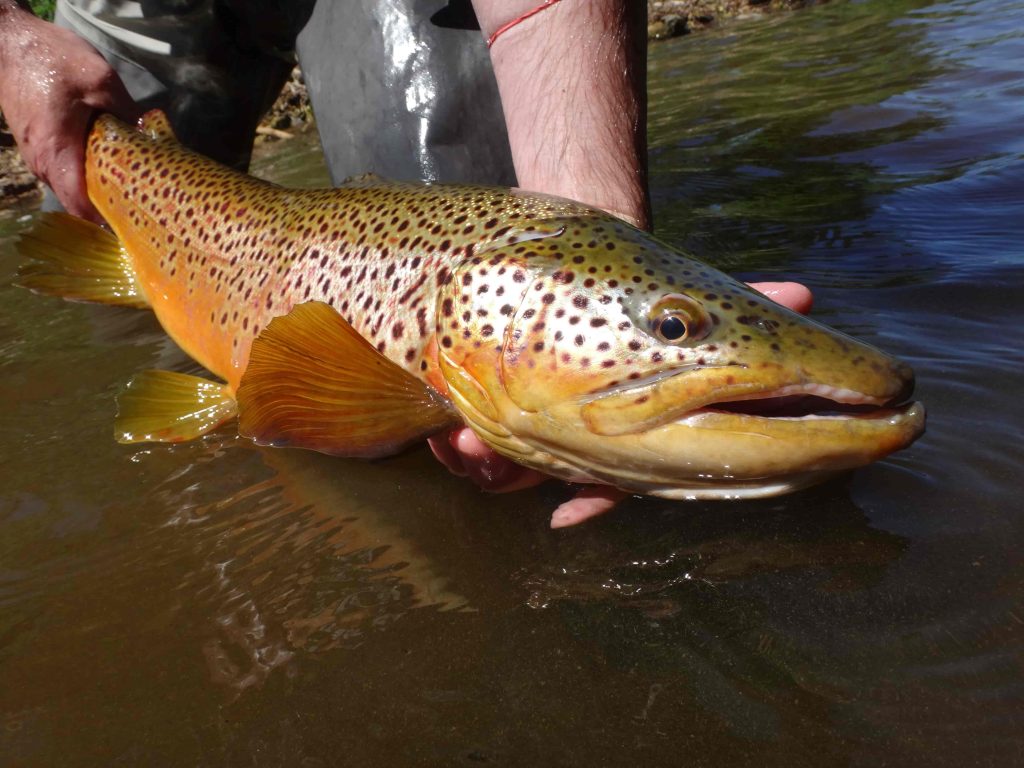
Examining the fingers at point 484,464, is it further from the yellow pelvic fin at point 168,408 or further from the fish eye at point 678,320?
the yellow pelvic fin at point 168,408

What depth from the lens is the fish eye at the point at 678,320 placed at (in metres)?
2.12

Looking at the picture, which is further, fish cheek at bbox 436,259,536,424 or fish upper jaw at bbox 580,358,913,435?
fish cheek at bbox 436,259,536,424

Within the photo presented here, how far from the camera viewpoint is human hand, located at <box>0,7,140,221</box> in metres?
4.14

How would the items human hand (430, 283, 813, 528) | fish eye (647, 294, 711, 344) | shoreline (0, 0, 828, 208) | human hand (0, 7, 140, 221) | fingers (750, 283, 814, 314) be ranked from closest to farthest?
fish eye (647, 294, 711, 344) → human hand (430, 283, 813, 528) → fingers (750, 283, 814, 314) → human hand (0, 7, 140, 221) → shoreline (0, 0, 828, 208)

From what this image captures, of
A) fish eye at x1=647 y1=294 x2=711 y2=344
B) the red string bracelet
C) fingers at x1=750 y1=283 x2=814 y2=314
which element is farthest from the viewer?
the red string bracelet

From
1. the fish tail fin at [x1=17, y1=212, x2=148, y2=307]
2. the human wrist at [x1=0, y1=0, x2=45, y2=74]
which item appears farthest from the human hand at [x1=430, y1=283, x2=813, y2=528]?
the human wrist at [x1=0, y1=0, x2=45, y2=74]

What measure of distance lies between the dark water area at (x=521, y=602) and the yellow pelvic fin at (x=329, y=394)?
0.25 meters

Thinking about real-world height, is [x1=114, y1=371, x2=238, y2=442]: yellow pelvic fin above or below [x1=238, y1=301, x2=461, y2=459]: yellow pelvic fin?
below

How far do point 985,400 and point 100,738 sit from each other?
2.65 metres

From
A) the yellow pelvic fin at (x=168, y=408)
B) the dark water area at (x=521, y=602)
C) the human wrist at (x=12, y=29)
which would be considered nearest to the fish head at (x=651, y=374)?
the dark water area at (x=521, y=602)

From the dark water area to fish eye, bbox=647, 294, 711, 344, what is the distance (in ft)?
1.80

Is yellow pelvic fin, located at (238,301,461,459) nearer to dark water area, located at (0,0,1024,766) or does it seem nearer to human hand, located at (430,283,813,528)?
human hand, located at (430,283,813,528)

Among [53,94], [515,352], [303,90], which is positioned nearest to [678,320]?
[515,352]

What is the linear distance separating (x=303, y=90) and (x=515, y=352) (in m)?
13.4
